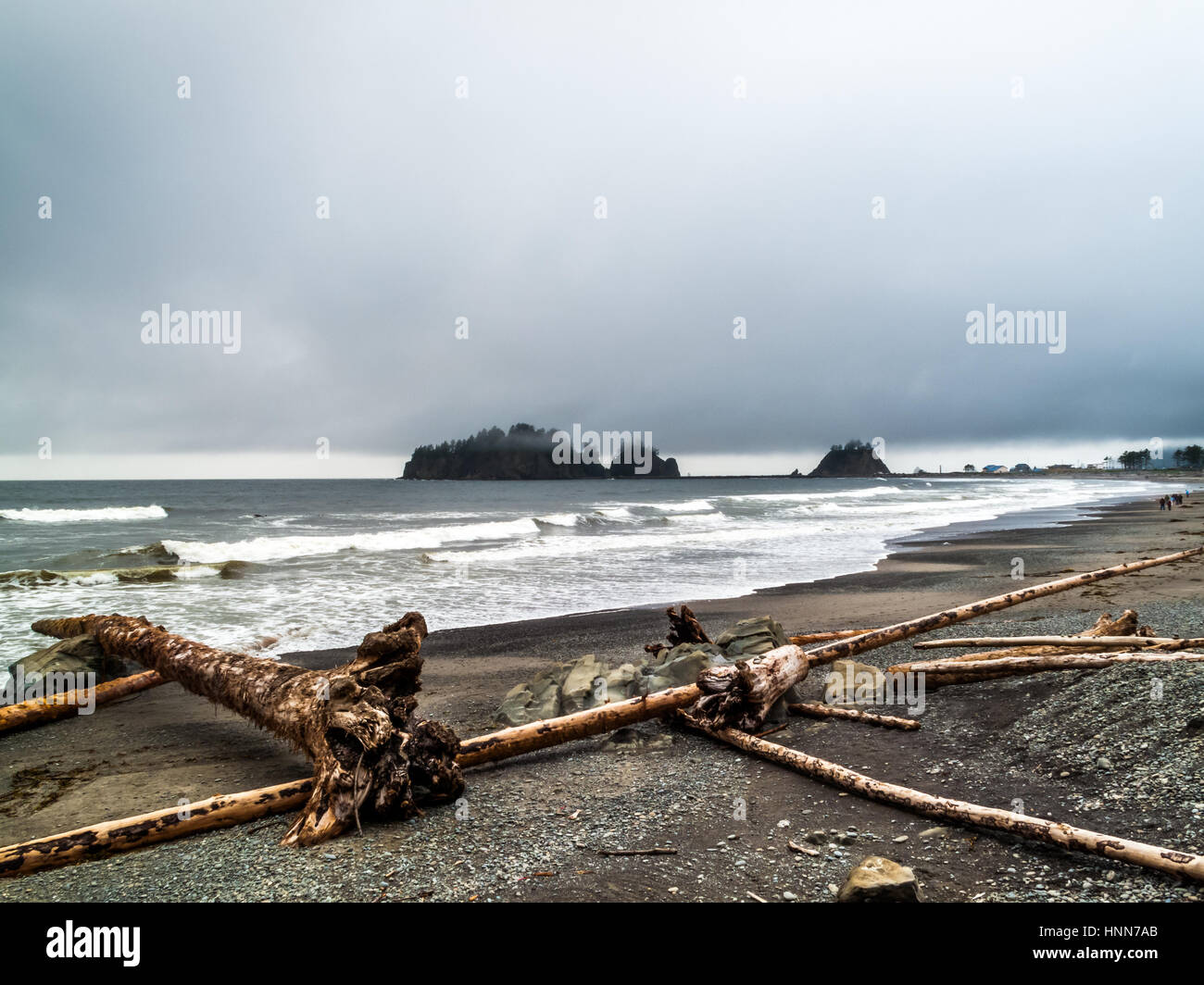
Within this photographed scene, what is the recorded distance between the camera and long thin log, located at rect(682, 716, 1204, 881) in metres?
2.92

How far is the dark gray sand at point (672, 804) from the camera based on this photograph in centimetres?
335

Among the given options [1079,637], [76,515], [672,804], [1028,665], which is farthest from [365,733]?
[76,515]

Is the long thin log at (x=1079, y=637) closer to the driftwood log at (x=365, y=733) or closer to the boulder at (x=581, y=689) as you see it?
the boulder at (x=581, y=689)

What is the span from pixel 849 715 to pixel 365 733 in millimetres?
4266

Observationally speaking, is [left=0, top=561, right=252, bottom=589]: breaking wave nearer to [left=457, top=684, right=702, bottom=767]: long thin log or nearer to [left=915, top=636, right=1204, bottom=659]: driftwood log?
[left=457, top=684, right=702, bottom=767]: long thin log

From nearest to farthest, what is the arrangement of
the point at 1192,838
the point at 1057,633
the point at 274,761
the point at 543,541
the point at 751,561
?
the point at 1192,838 → the point at 274,761 → the point at 1057,633 → the point at 751,561 → the point at 543,541

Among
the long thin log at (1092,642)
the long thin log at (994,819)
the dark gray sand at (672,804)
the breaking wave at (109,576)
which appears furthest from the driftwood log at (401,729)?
the breaking wave at (109,576)

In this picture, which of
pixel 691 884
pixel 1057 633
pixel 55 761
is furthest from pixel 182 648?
pixel 1057 633

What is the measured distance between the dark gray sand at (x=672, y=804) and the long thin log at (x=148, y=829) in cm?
9

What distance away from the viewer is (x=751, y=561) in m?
21.1
